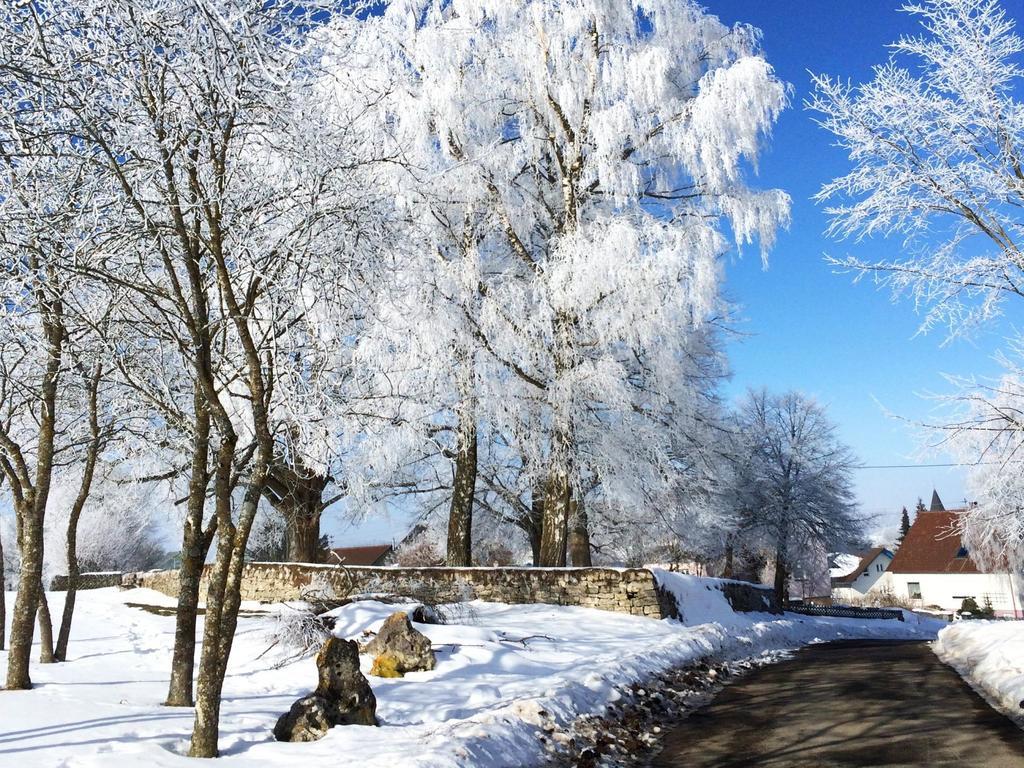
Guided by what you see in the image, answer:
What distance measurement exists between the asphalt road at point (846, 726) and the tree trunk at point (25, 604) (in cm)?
627

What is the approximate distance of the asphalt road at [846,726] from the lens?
602 centimetres

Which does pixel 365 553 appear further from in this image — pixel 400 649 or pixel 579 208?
pixel 400 649

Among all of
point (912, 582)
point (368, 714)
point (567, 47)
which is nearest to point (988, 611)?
point (912, 582)

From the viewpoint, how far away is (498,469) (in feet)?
57.3

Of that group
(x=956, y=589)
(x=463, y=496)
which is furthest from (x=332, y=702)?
(x=956, y=589)

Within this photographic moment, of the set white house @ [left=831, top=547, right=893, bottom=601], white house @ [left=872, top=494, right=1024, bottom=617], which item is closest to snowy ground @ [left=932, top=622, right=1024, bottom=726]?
white house @ [left=872, top=494, right=1024, bottom=617]

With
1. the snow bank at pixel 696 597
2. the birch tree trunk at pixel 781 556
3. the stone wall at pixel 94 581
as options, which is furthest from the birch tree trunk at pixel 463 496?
the birch tree trunk at pixel 781 556

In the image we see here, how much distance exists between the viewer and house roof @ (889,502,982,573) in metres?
49.2

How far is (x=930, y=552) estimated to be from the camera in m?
51.2

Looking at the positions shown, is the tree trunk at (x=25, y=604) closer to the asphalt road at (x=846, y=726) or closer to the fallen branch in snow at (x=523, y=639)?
the fallen branch in snow at (x=523, y=639)

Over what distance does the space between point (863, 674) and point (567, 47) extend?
12.8 meters

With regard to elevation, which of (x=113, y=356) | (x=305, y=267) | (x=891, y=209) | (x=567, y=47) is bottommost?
(x=113, y=356)

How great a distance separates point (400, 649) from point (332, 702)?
7.28 feet

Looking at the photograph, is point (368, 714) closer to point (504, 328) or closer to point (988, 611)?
point (504, 328)
